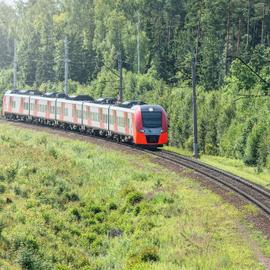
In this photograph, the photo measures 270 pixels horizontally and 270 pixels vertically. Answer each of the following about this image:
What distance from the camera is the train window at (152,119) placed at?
152ft

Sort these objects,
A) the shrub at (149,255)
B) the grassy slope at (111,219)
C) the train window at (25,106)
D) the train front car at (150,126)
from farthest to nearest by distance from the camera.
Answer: the train window at (25,106)
the train front car at (150,126)
the grassy slope at (111,219)
the shrub at (149,255)

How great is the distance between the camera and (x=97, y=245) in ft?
92.6

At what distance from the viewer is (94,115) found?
55656mm

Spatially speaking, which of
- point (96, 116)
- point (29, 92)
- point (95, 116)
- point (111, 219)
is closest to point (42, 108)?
point (29, 92)

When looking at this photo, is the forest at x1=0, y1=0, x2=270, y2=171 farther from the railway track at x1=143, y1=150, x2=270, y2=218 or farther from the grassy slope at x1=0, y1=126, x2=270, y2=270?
the grassy slope at x1=0, y1=126, x2=270, y2=270

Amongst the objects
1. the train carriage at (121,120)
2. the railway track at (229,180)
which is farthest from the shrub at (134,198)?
the train carriage at (121,120)

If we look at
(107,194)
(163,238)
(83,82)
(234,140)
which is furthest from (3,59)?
(163,238)

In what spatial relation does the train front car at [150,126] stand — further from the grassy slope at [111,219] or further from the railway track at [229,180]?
the grassy slope at [111,219]

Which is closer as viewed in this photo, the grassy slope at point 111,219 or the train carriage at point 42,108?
the grassy slope at point 111,219

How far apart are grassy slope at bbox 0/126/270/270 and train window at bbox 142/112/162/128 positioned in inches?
135

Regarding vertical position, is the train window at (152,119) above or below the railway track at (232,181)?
above

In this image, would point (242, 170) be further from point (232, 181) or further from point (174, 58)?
point (174, 58)

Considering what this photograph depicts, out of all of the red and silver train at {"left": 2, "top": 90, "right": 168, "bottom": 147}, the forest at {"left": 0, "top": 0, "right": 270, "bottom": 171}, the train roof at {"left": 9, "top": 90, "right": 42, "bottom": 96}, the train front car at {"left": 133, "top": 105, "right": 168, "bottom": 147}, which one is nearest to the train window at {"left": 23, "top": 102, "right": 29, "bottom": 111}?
the red and silver train at {"left": 2, "top": 90, "right": 168, "bottom": 147}

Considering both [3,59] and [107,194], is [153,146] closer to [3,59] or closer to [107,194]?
[107,194]
